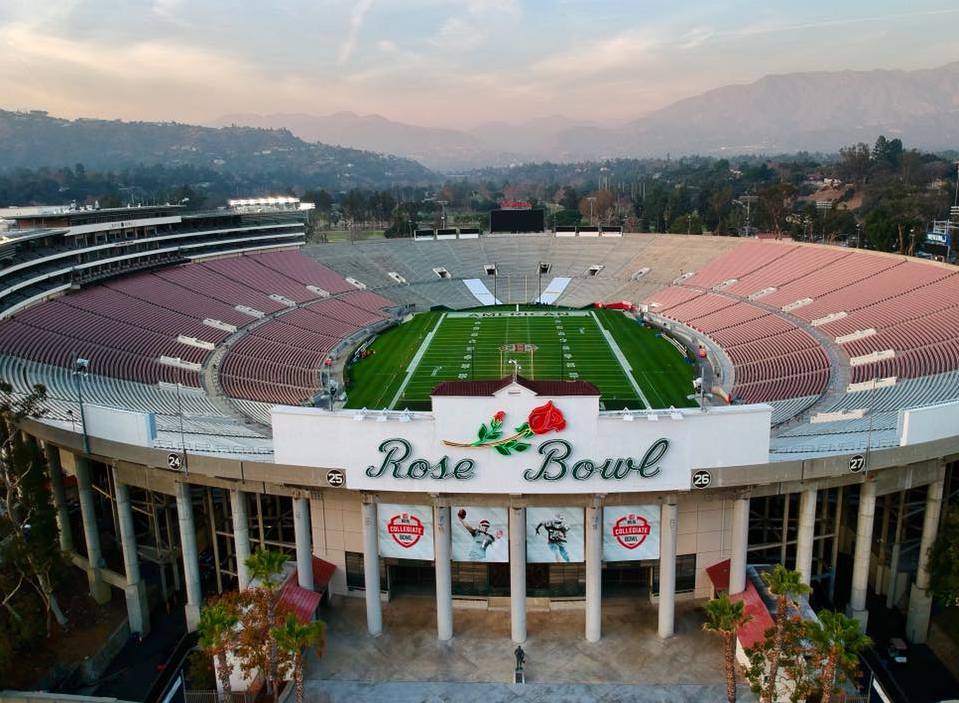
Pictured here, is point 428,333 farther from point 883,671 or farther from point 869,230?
point 869,230

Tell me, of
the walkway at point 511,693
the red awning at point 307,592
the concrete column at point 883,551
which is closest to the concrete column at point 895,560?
the concrete column at point 883,551

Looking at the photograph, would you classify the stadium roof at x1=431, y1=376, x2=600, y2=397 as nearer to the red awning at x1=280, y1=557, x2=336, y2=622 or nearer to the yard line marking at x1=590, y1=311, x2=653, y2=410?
the red awning at x1=280, y1=557, x2=336, y2=622

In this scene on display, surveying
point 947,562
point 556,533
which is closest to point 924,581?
point 947,562

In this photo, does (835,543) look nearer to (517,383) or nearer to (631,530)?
(631,530)

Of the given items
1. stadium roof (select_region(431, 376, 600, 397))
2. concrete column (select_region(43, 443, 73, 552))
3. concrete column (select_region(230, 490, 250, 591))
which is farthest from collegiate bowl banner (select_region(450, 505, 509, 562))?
concrete column (select_region(43, 443, 73, 552))

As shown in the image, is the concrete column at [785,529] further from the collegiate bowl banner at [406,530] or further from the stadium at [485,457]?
the collegiate bowl banner at [406,530]
